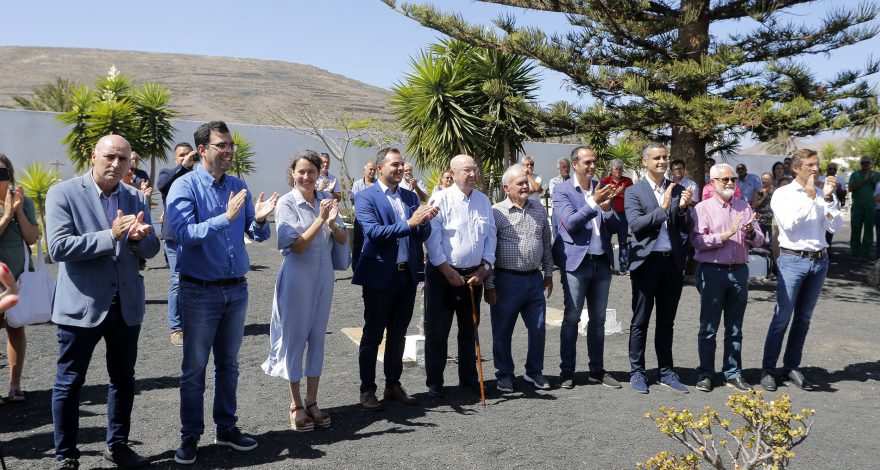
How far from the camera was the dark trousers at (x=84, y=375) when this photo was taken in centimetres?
356

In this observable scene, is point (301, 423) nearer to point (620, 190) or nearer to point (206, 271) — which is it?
point (206, 271)

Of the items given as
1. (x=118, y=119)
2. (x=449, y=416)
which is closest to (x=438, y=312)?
(x=449, y=416)

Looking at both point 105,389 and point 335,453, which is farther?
point 105,389

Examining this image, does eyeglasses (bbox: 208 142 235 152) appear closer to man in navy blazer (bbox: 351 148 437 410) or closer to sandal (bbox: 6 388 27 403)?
man in navy blazer (bbox: 351 148 437 410)

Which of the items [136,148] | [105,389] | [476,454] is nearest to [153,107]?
[136,148]

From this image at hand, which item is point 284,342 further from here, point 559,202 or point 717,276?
point 717,276

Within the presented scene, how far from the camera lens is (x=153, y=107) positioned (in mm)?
14117

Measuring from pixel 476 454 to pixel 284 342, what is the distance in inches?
50.4

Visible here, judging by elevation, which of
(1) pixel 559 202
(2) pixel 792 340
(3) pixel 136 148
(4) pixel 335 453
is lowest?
(4) pixel 335 453

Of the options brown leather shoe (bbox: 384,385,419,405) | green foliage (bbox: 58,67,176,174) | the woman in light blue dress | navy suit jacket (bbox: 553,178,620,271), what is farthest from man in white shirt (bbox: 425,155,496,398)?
green foliage (bbox: 58,67,176,174)

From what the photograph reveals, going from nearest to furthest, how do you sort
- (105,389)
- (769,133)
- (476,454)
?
(476,454)
(105,389)
(769,133)

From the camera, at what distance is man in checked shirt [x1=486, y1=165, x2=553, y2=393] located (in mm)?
5207

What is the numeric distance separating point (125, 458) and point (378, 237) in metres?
1.85

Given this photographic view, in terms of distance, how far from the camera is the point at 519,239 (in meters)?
5.21
